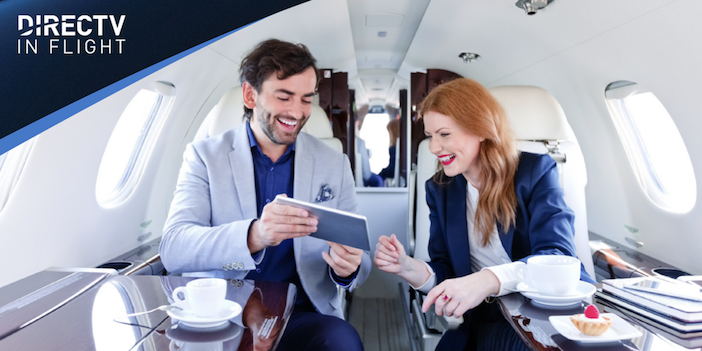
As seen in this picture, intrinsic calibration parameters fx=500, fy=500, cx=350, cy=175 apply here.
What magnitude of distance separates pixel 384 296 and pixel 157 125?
8.72ft

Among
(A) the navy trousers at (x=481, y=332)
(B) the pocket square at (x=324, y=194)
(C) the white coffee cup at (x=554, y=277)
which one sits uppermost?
(B) the pocket square at (x=324, y=194)

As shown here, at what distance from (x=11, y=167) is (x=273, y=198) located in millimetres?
1292

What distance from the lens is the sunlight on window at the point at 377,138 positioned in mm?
7551

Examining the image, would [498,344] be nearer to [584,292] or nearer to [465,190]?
[584,292]

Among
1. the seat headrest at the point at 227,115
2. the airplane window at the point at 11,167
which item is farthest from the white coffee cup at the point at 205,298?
the seat headrest at the point at 227,115

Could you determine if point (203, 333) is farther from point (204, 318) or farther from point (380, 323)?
point (380, 323)

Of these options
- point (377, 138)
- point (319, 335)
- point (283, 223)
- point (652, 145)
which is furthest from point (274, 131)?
point (377, 138)

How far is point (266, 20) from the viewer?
387cm

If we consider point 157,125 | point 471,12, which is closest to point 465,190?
point 471,12

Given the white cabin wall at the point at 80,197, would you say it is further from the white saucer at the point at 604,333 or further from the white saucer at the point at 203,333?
the white saucer at the point at 604,333

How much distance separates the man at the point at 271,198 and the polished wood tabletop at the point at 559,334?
63 cm

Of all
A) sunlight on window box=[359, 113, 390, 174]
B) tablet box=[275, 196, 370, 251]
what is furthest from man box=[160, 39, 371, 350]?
sunlight on window box=[359, 113, 390, 174]

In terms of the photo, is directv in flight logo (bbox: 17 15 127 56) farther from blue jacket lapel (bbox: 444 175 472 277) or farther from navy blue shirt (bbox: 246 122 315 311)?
blue jacket lapel (bbox: 444 175 472 277)

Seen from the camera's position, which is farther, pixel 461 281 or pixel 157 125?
pixel 157 125
